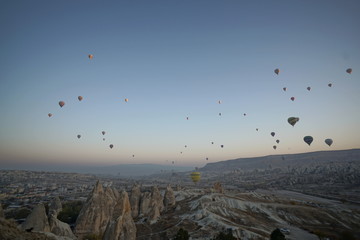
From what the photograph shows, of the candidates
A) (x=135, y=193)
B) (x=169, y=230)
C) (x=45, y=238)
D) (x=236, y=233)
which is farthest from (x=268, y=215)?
(x=45, y=238)

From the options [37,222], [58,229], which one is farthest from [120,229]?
[37,222]

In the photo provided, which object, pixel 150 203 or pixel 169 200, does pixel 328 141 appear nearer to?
pixel 169 200

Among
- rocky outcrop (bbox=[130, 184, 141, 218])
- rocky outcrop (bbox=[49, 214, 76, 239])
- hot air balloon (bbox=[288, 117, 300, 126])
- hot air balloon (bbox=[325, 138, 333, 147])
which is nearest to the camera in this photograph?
rocky outcrop (bbox=[49, 214, 76, 239])

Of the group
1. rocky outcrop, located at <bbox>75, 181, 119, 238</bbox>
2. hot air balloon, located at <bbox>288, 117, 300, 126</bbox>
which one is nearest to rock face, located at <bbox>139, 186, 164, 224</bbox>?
rocky outcrop, located at <bbox>75, 181, 119, 238</bbox>

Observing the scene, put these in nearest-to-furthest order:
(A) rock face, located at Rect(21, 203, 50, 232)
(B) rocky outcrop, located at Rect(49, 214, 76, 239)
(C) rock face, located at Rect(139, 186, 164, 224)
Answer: (A) rock face, located at Rect(21, 203, 50, 232) → (B) rocky outcrop, located at Rect(49, 214, 76, 239) → (C) rock face, located at Rect(139, 186, 164, 224)

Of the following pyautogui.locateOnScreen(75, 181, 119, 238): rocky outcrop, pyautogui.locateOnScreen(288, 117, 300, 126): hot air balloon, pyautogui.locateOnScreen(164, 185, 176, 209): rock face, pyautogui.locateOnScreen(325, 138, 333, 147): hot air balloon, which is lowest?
pyautogui.locateOnScreen(164, 185, 176, 209): rock face

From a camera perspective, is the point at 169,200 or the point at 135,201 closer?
the point at 135,201

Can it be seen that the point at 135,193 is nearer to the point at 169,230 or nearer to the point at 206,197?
the point at 169,230

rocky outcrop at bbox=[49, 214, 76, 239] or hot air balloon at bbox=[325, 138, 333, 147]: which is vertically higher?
hot air balloon at bbox=[325, 138, 333, 147]

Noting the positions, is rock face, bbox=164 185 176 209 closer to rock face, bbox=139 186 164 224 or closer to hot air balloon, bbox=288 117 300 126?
rock face, bbox=139 186 164 224
